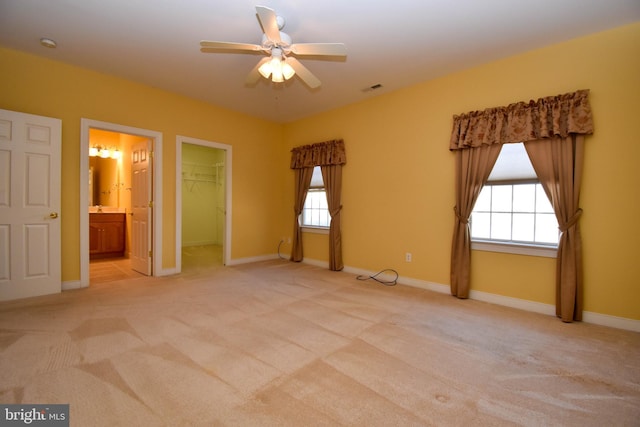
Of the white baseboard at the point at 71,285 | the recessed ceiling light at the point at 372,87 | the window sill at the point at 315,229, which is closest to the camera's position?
the white baseboard at the point at 71,285

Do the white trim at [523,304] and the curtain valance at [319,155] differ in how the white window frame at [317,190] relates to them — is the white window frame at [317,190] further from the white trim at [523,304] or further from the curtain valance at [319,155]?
the white trim at [523,304]

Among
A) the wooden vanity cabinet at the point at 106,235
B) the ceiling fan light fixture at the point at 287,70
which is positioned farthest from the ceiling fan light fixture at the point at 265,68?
the wooden vanity cabinet at the point at 106,235

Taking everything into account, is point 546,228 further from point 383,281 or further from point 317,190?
point 317,190

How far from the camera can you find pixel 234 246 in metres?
5.14

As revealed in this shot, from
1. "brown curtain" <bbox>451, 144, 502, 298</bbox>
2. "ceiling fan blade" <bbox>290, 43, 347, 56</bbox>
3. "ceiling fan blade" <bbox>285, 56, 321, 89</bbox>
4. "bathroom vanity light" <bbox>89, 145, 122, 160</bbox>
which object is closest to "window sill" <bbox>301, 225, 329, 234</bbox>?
"brown curtain" <bbox>451, 144, 502, 298</bbox>

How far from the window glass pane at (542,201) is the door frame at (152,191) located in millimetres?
4972

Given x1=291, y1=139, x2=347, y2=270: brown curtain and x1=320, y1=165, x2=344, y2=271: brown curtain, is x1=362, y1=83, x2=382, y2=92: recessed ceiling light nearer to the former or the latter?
x1=291, y1=139, x2=347, y2=270: brown curtain

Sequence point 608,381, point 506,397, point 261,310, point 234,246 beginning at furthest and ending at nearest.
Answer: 1. point 234,246
2. point 261,310
3. point 608,381
4. point 506,397

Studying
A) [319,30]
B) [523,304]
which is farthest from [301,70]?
[523,304]

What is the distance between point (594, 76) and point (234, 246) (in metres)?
5.30

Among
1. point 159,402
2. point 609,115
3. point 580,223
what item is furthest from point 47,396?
point 609,115

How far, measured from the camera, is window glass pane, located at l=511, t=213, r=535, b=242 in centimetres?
308

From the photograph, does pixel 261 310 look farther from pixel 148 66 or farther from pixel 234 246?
pixel 148 66

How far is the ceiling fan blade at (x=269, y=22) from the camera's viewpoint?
189cm
